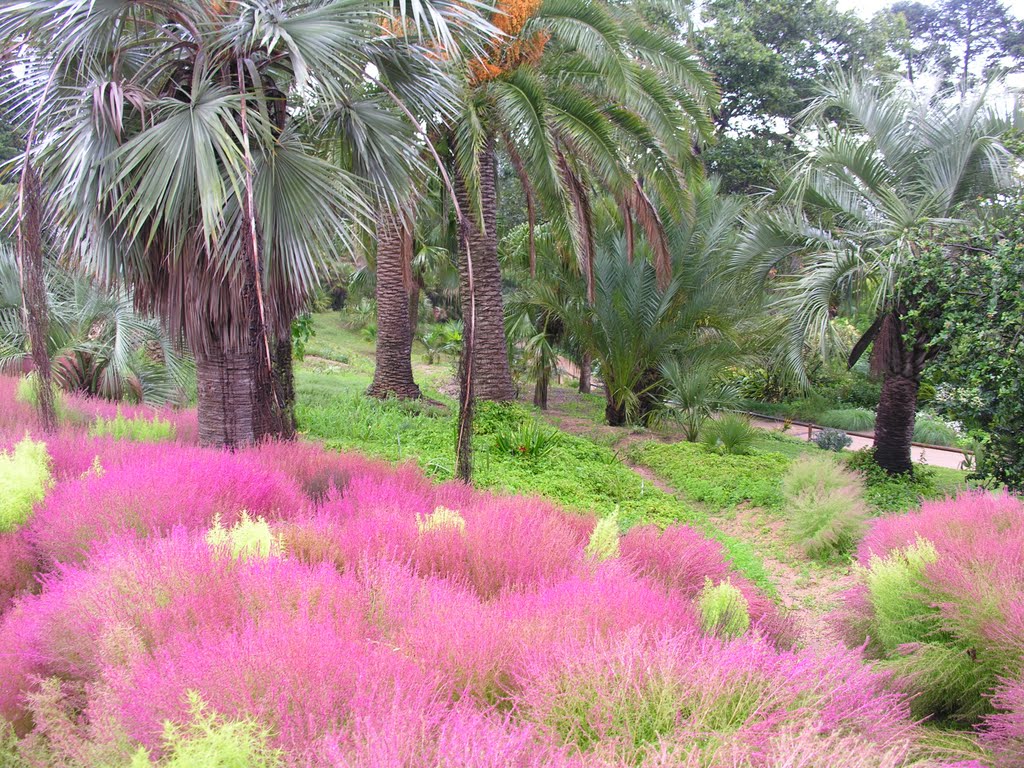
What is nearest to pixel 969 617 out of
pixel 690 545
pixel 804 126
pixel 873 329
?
pixel 690 545

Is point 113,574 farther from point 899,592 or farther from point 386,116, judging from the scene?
point 386,116

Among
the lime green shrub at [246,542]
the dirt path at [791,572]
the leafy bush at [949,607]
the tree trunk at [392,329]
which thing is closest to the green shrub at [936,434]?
the dirt path at [791,572]

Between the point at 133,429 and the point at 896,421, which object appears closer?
the point at 133,429

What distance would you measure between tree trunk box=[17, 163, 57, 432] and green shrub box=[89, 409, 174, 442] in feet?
3.52

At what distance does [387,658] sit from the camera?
2281mm

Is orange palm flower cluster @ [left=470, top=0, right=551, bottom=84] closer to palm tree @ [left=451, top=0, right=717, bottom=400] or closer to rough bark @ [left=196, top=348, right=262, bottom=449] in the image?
palm tree @ [left=451, top=0, right=717, bottom=400]

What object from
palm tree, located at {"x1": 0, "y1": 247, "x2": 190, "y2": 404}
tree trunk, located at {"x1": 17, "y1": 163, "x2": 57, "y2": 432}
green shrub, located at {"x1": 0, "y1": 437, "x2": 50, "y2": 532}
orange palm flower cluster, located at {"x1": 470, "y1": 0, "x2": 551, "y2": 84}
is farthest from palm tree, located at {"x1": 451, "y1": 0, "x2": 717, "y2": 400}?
green shrub, located at {"x1": 0, "y1": 437, "x2": 50, "y2": 532}

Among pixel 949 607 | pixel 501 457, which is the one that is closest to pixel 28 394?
pixel 501 457

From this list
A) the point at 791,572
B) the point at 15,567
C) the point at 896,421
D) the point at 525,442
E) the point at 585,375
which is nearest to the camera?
the point at 15,567

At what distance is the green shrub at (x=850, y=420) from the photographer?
61.2 ft

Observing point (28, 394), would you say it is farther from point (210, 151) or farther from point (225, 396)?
point (210, 151)

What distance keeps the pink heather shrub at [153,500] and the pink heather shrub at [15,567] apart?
6 cm

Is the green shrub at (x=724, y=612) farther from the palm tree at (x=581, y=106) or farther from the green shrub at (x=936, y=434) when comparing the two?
the green shrub at (x=936, y=434)

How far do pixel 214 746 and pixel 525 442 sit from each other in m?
7.75
